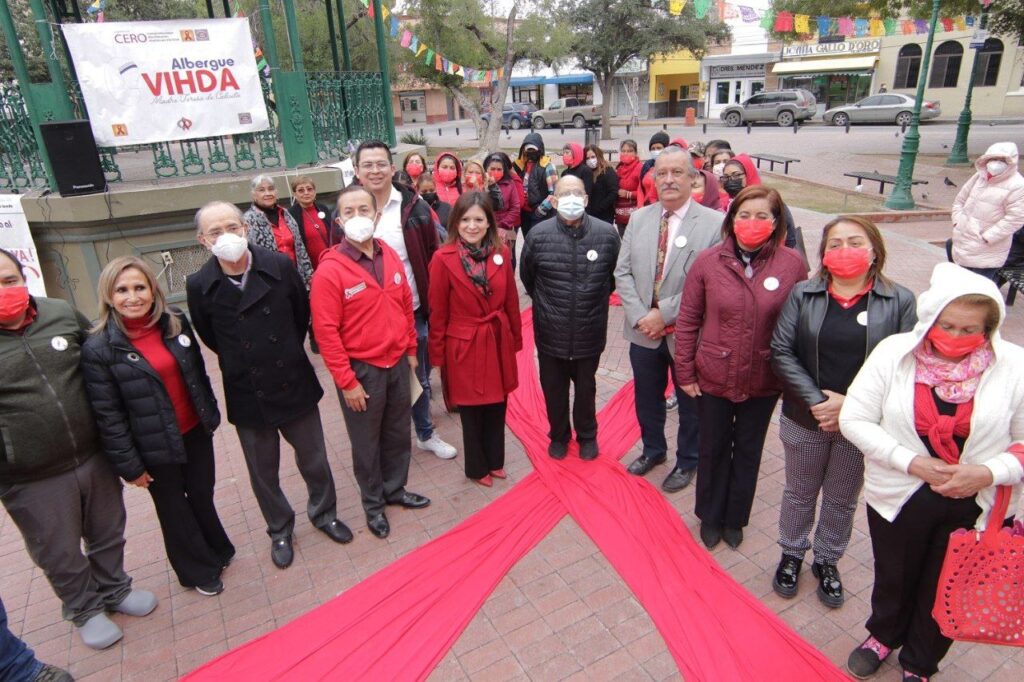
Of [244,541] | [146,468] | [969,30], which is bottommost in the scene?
[244,541]

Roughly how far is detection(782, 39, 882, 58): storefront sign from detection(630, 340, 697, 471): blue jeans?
3641 cm

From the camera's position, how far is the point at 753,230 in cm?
288

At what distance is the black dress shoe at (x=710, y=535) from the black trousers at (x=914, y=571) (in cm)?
88

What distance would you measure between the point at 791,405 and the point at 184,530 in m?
2.97

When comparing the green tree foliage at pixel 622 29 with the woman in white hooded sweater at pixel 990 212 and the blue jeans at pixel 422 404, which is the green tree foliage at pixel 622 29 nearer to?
the woman in white hooded sweater at pixel 990 212

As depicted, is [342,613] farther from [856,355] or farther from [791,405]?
[856,355]

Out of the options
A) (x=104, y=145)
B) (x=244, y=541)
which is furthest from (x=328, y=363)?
(x=104, y=145)

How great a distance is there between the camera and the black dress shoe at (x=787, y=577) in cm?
308

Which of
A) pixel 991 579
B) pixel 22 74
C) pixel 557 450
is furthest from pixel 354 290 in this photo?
pixel 22 74

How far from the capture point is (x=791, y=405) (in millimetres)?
2871

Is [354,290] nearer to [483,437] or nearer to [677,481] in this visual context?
[483,437]

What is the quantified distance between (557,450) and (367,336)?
1678 mm

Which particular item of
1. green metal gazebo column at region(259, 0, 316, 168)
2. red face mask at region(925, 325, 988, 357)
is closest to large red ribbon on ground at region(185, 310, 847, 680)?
red face mask at region(925, 325, 988, 357)

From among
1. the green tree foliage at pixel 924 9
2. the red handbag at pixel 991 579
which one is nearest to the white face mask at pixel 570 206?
the red handbag at pixel 991 579
